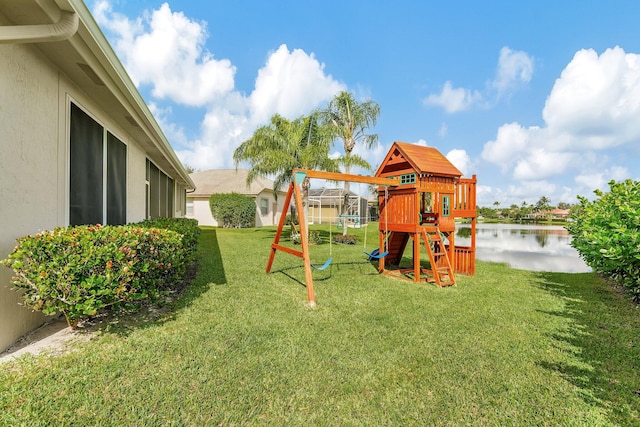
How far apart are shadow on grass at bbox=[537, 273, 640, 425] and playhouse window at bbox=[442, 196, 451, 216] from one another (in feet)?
8.72

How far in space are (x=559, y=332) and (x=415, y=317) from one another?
1871 mm

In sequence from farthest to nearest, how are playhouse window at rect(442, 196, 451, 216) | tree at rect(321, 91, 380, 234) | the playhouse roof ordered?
1. tree at rect(321, 91, 380, 234)
2. playhouse window at rect(442, 196, 451, 216)
3. the playhouse roof

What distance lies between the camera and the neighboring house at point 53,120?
9.09 ft

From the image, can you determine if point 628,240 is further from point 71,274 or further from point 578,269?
point 71,274

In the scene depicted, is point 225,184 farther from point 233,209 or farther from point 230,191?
point 233,209

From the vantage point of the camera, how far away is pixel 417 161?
722cm

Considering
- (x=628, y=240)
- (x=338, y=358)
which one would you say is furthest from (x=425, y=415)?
(x=628, y=240)

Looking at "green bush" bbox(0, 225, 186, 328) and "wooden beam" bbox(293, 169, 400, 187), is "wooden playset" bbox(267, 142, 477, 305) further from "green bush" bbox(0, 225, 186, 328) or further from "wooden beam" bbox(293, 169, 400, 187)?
"green bush" bbox(0, 225, 186, 328)

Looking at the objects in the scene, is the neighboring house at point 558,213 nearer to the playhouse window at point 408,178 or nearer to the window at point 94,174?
the playhouse window at point 408,178

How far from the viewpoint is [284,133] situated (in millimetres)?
14734

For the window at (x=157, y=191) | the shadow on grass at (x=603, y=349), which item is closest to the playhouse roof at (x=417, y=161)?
the shadow on grass at (x=603, y=349)

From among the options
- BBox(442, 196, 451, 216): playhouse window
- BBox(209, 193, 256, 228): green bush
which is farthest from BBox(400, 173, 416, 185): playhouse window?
BBox(209, 193, 256, 228): green bush

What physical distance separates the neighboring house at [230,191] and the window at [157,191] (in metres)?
10.3

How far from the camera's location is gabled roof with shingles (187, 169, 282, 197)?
23234 mm
